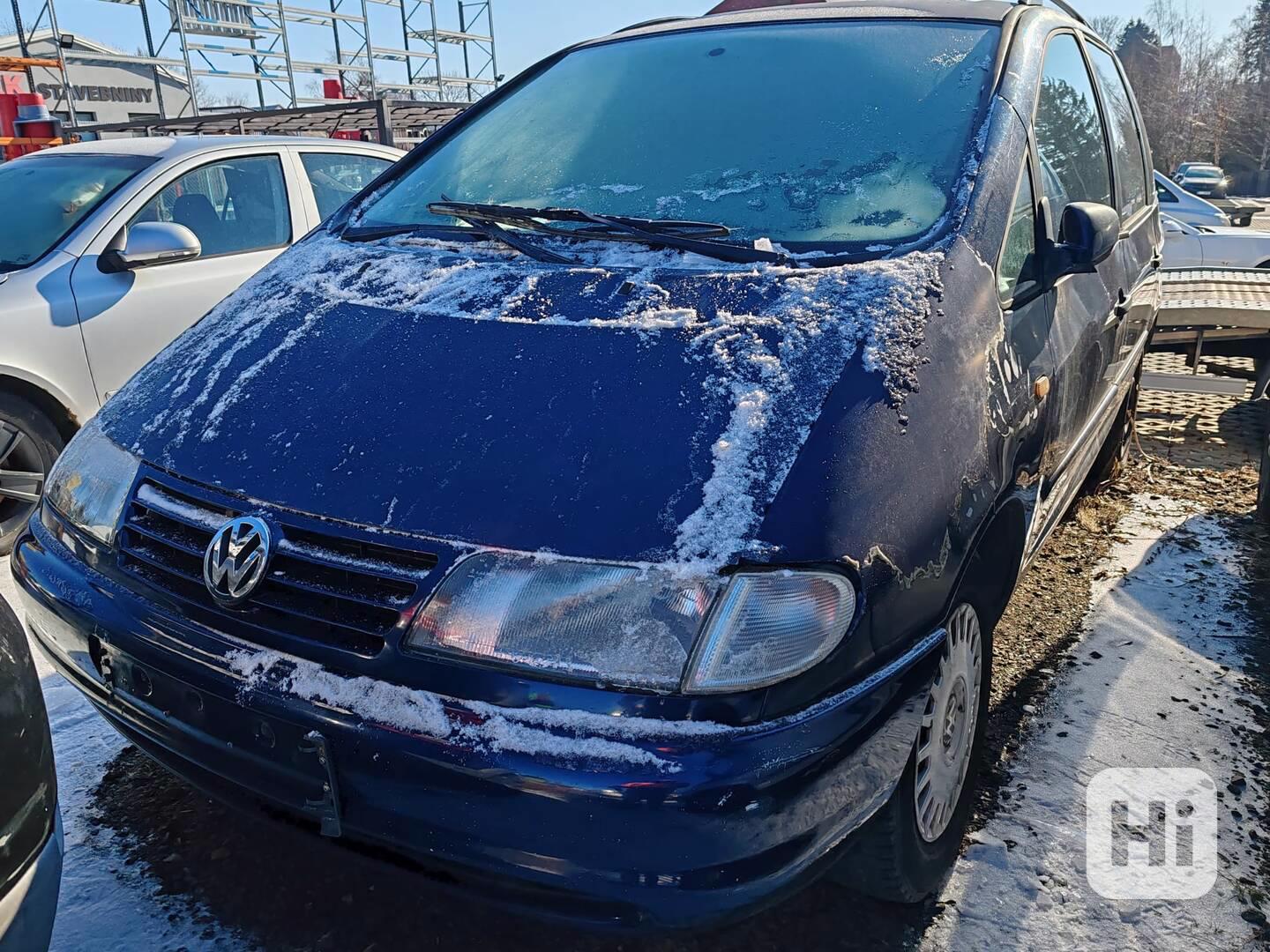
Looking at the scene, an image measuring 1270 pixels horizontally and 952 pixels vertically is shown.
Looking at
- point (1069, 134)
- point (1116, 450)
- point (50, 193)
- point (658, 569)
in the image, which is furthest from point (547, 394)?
point (50, 193)

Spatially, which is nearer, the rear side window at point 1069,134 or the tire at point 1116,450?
the rear side window at point 1069,134

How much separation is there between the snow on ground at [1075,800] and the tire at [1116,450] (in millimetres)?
732

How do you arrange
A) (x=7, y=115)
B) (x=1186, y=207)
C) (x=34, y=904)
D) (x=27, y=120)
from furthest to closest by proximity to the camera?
1. (x=7, y=115)
2. (x=1186, y=207)
3. (x=27, y=120)
4. (x=34, y=904)

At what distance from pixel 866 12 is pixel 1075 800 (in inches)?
84.0

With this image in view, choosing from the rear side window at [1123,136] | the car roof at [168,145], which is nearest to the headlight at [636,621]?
the rear side window at [1123,136]

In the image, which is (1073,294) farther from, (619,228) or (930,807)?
(930,807)

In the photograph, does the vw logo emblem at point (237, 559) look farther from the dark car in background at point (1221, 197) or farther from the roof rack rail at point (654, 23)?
the dark car in background at point (1221, 197)

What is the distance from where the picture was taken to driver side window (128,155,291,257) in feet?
14.1

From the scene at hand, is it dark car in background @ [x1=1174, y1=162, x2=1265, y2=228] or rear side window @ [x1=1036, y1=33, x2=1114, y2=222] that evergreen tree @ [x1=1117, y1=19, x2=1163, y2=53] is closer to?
dark car in background @ [x1=1174, y1=162, x2=1265, y2=228]

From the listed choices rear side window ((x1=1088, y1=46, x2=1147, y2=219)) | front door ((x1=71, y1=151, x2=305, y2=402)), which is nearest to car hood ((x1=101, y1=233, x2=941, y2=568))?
front door ((x1=71, y1=151, x2=305, y2=402))

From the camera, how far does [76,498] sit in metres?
1.98

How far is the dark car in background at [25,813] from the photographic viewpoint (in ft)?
4.10

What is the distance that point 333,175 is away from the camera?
4992mm

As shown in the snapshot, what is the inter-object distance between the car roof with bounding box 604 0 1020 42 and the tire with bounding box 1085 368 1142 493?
1.92m
